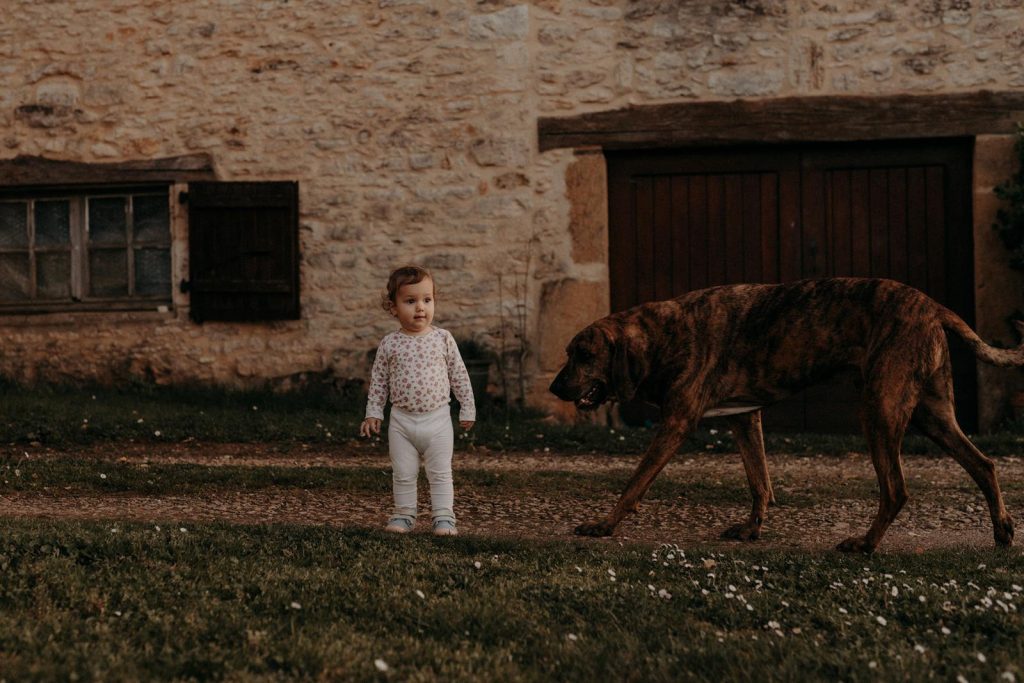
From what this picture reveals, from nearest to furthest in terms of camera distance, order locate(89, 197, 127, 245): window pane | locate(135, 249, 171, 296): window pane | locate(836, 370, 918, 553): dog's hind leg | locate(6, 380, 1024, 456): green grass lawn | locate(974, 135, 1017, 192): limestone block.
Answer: locate(836, 370, 918, 553): dog's hind leg, locate(6, 380, 1024, 456): green grass lawn, locate(974, 135, 1017, 192): limestone block, locate(135, 249, 171, 296): window pane, locate(89, 197, 127, 245): window pane

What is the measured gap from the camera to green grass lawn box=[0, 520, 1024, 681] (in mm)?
2779

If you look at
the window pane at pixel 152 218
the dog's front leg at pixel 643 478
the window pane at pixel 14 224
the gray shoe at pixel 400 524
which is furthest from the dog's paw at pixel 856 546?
the window pane at pixel 14 224

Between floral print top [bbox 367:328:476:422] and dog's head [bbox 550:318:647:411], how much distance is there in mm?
445

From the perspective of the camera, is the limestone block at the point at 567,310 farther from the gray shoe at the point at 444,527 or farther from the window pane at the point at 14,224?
the window pane at the point at 14,224

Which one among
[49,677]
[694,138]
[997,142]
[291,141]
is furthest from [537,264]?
[49,677]

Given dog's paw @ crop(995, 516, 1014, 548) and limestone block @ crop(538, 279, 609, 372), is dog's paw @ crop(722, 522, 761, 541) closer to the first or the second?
dog's paw @ crop(995, 516, 1014, 548)

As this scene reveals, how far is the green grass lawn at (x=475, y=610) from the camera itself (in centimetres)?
278

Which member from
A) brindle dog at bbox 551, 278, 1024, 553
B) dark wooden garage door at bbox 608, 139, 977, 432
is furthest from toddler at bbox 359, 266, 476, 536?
dark wooden garage door at bbox 608, 139, 977, 432

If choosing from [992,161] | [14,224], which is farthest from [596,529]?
[14,224]

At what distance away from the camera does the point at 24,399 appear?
851 cm

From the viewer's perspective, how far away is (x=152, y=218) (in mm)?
9766

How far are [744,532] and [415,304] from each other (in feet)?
5.73

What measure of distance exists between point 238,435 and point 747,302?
13.8 ft

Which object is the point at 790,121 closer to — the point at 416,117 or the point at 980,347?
the point at 416,117
